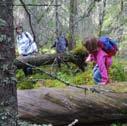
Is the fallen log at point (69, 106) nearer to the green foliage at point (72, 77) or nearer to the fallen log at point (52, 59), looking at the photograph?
the green foliage at point (72, 77)

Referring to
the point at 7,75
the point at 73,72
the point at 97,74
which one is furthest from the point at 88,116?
the point at 73,72

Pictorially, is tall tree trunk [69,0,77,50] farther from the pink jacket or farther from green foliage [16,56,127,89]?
the pink jacket

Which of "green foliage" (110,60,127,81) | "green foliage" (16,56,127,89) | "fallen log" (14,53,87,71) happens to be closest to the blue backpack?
"green foliage" (16,56,127,89)

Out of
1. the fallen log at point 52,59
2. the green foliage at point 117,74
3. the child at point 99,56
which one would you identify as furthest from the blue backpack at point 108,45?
the fallen log at point 52,59

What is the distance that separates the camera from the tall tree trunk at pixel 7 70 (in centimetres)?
321

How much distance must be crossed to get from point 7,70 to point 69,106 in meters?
3.21

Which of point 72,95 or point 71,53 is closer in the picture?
point 72,95

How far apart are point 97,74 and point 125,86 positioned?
1343 millimetres

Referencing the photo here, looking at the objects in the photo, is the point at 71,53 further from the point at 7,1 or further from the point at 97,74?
the point at 7,1

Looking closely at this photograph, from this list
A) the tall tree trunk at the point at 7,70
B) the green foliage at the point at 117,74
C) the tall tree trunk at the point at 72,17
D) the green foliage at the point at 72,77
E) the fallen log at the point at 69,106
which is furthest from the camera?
the tall tree trunk at the point at 72,17

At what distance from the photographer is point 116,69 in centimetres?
1145

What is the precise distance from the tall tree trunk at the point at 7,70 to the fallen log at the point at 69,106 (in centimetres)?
262

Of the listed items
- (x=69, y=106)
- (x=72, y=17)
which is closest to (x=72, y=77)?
(x=72, y=17)

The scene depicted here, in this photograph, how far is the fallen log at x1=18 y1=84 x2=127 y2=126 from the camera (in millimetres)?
6117
